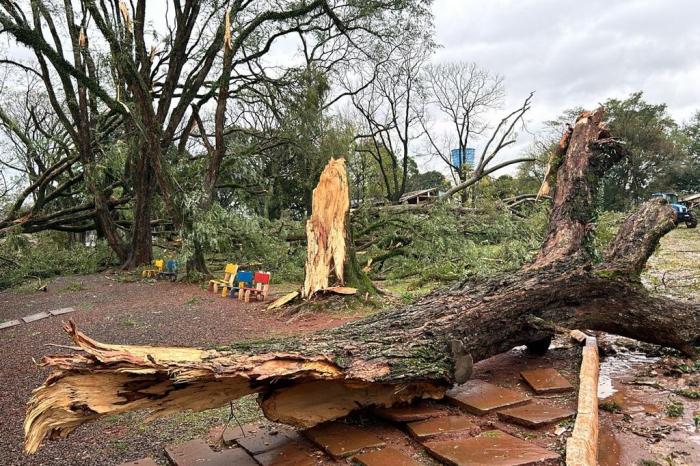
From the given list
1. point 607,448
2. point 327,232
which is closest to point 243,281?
point 327,232

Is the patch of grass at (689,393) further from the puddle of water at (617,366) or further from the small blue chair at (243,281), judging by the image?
the small blue chair at (243,281)

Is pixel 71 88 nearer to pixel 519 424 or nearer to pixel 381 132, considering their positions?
pixel 519 424

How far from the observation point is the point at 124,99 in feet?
40.6

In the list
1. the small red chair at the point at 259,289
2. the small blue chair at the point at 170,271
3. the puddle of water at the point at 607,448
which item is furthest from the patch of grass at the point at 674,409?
the small blue chair at the point at 170,271

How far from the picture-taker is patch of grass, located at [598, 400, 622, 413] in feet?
11.5

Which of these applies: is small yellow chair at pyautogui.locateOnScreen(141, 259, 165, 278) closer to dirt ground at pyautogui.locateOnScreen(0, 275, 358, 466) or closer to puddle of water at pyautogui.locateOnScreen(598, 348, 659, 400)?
dirt ground at pyautogui.locateOnScreen(0, 275, 358, 466)

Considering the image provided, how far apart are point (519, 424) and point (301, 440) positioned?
1308 mm

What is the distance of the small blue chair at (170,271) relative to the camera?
1152 cm

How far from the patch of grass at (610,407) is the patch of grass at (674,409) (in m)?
0.29

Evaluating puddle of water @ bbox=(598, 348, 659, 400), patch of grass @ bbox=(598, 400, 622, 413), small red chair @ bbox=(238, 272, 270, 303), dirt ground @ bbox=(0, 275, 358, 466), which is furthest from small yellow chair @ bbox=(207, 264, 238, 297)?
patch of grass @ bbox=(598, 400, 622, 413)

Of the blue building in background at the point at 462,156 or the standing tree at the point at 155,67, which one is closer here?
the standing tree at the point at 155,67

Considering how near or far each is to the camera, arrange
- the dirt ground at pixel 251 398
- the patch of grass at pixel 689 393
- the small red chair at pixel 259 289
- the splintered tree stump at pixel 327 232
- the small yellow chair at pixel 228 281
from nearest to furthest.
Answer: the dirt ground at pixel 251 398
the patch of grass at pixel 689 393
the splintered tree stump at pixel 327 232
the small red chair at pixel 259 289
the small yellow chair at pixel 228 281

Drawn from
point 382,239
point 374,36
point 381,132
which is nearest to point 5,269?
point 382,239

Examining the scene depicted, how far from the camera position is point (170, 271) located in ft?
37.9
